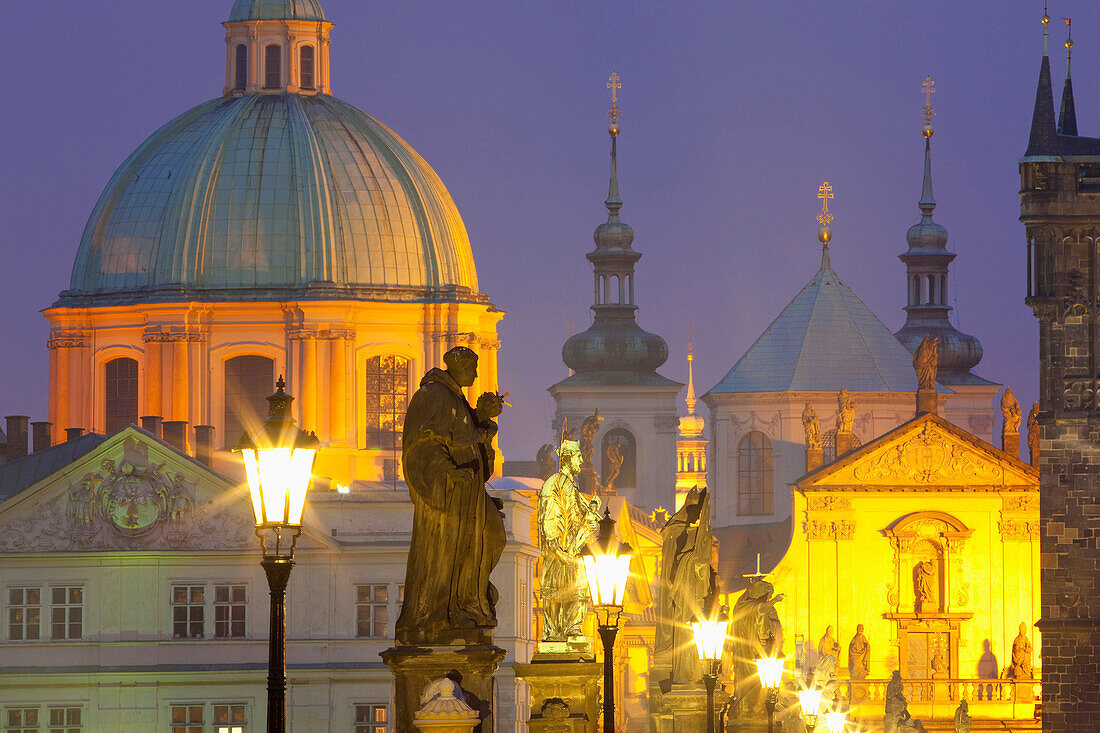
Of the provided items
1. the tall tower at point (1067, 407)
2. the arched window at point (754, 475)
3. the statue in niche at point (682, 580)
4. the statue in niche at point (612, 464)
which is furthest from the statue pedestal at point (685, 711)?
the arched window at point (754, 475)

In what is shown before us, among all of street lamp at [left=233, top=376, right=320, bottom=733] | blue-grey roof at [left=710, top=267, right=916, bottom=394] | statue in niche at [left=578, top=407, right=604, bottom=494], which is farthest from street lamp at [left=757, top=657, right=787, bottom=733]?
blue-grey roof at [left=710, top=267, right=916, bottom=394]

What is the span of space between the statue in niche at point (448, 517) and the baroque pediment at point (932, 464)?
73.0 m

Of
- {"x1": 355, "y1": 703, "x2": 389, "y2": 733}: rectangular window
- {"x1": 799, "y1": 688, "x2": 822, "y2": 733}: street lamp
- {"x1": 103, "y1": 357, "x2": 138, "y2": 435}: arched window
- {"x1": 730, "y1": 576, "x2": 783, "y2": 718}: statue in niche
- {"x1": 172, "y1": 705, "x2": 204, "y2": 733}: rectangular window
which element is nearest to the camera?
{"x1": 730, "y1": 576, "x2": 783, "y2": 718}: statue in niche

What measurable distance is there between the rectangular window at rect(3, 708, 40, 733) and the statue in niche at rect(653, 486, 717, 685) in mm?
32630

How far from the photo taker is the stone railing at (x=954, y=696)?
287 ft

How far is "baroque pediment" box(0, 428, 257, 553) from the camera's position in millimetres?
63969

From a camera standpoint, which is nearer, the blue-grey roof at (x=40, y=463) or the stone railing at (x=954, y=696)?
the blue-grey roof at (x=40, y=463)

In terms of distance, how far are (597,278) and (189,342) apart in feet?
178

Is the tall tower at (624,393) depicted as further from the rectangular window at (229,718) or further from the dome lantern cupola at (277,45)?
the rectangular window at (229,718)

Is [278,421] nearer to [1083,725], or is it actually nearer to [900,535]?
[1083,725]

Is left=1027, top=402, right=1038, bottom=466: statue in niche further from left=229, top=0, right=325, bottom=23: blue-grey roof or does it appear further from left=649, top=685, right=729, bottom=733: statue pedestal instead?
left=649, top=685, right=729, bottom=733: statue pedestal

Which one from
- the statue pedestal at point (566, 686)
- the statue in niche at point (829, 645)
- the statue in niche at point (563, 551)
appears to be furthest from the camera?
the statue in niche at point (829, 645)

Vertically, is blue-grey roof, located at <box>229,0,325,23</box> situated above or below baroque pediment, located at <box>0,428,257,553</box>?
above

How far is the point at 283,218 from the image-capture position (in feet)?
259
